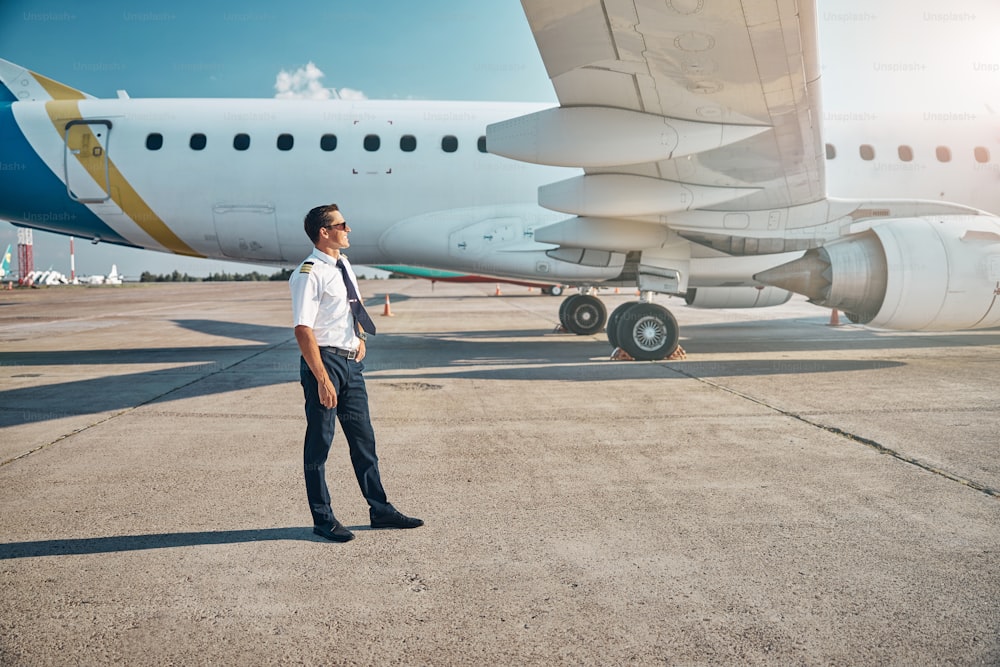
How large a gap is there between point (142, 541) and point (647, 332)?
7.55 metres

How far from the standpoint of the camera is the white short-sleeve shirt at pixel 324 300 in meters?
3.27

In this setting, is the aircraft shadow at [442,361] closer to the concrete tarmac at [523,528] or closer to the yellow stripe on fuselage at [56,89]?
the concrete tarmac at [523,528]

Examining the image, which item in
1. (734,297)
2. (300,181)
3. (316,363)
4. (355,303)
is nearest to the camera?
(316,363)

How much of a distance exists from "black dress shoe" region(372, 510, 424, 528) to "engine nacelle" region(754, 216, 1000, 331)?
295 inches

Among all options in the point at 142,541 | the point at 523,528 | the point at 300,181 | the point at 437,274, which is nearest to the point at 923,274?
the point at 523,528

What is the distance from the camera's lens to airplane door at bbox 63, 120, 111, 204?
10117 millimetres

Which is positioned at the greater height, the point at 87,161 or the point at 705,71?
the point at 705,71

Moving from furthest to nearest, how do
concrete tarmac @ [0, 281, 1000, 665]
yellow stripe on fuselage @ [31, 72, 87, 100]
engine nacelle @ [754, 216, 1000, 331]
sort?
yellow stripe on fuselage @ [31, 72, 87, 100], engine nacelle @ [754, 216, 1000, 331], concrete tarmac @ [0, 281, 1000, 665]

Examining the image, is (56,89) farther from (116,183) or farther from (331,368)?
(331,368)

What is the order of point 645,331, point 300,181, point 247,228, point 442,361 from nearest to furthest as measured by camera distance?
point 645,331, point 442,361, point 300,181, point 247,228

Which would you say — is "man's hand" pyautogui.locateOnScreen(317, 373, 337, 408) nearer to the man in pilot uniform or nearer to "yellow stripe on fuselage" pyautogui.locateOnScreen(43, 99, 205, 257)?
the man in pilot uniform

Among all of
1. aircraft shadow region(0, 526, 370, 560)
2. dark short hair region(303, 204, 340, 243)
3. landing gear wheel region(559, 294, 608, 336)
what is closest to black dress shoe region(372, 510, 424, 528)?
aircraft shadow region(0, 526, 370, 560)

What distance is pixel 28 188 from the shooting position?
10133 mm

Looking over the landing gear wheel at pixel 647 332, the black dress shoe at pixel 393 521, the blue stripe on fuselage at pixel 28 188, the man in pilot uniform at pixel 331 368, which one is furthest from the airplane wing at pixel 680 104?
the blue stripe on fuselage at pixel 28 188
